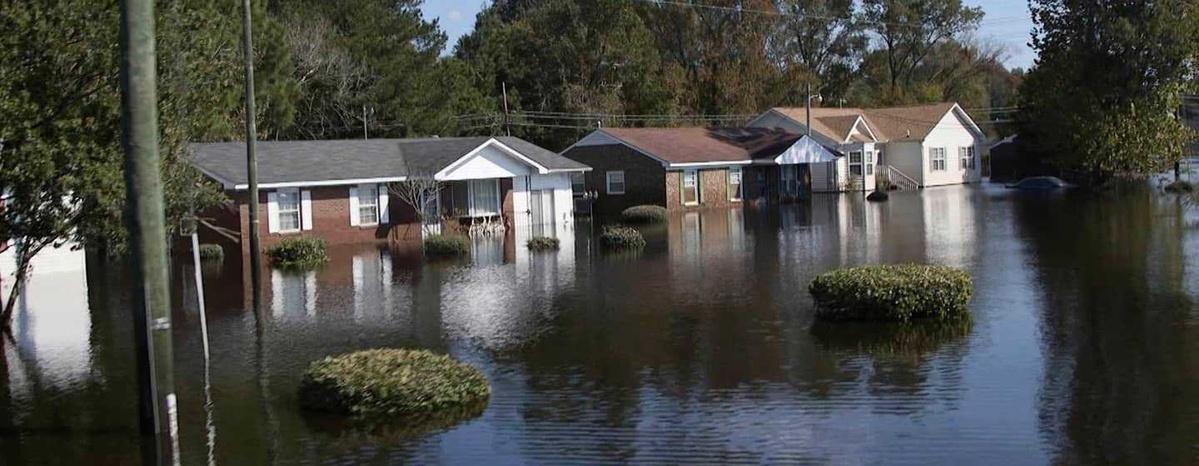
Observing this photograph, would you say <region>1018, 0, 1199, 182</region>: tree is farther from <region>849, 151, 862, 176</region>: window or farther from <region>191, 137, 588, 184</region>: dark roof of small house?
<region>191, 137, 588, 184</region>: dark roof of small house

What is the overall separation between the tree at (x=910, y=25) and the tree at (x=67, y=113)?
79941mm

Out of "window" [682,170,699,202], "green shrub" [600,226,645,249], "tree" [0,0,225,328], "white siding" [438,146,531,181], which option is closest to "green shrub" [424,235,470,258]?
"green shrub" [600,226,645,249]

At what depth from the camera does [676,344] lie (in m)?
19.0

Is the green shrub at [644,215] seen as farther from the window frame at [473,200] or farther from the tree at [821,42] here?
the tree at [821,42]

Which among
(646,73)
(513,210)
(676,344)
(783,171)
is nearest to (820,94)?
(646,73)

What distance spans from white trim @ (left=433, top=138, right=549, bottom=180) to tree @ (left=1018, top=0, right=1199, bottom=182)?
1147 inches

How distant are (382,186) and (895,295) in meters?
25.6

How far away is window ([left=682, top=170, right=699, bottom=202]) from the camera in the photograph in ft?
187

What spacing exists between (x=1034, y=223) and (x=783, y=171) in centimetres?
2279

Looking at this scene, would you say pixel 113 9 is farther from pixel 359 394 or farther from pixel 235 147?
pixel 235 147

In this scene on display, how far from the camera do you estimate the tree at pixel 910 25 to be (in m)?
94.6

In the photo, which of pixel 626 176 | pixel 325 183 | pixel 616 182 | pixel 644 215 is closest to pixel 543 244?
pixel 325 183

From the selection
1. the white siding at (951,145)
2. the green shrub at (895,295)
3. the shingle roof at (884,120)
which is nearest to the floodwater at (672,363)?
the green shrub at (895,295)

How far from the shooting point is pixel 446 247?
1435 inches
